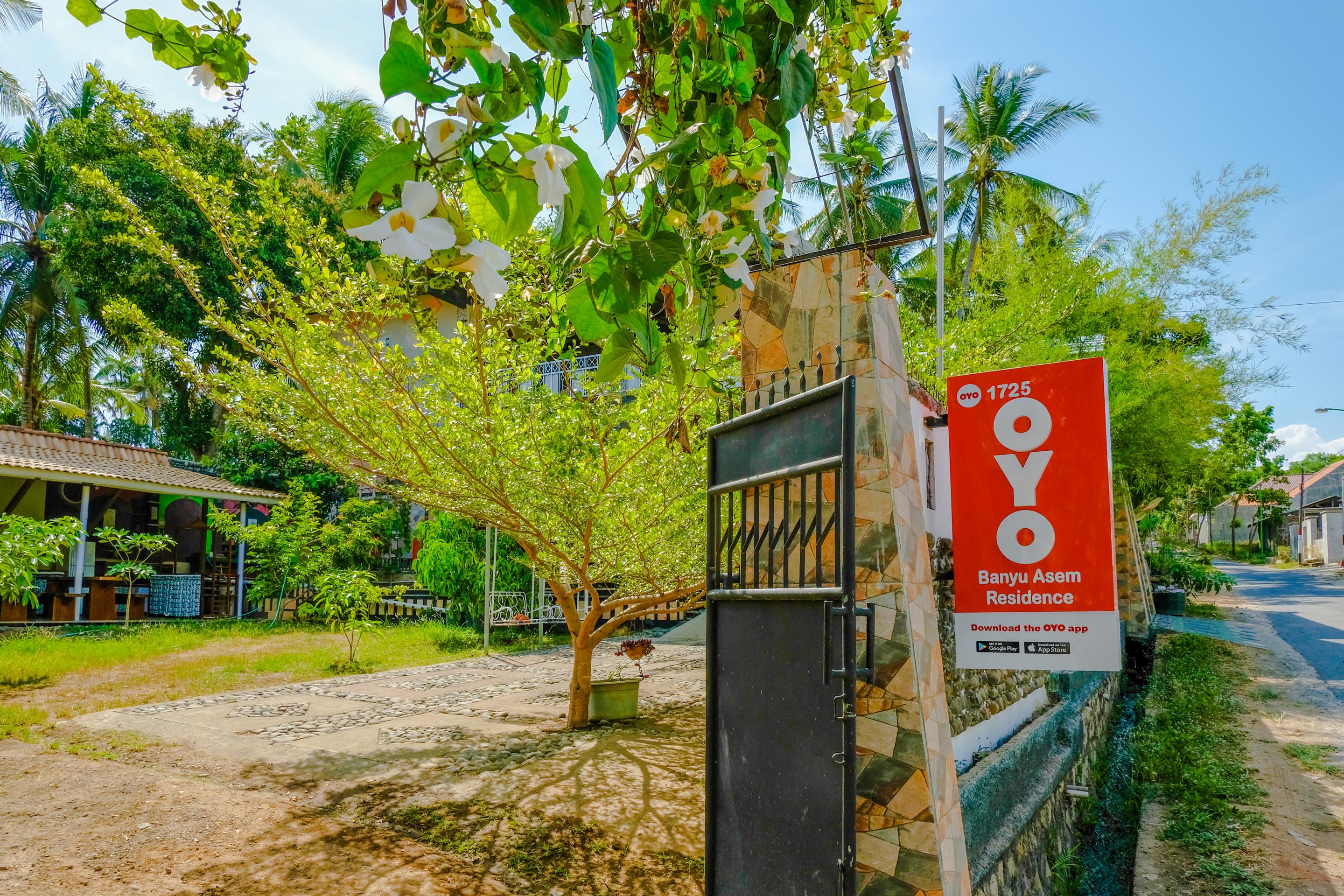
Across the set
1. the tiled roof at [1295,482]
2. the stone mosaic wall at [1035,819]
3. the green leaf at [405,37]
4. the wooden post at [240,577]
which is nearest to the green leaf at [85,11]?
the green leaf at [405,37]

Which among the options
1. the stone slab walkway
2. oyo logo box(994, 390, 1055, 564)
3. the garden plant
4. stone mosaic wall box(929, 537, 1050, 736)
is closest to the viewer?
oyo logo box(994, 390, 1055, 564)

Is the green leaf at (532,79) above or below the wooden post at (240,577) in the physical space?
above

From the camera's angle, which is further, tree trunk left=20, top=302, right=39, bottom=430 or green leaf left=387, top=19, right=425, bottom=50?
tree trunk left=20, top=302, right=39, bottom=430

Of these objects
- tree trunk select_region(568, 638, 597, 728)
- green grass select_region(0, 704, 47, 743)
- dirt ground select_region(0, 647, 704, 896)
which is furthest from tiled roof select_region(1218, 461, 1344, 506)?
green grass select_region(0, 704, 47, 743)

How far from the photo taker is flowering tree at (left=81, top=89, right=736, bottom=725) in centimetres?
539

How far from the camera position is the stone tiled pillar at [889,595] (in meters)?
2.98

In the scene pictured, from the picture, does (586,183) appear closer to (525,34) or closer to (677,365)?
(525,34)

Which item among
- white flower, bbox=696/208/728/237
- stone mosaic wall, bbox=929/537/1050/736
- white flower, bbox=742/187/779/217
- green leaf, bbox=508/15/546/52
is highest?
green leaf, bbox=508/15/546/52

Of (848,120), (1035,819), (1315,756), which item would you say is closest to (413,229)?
(848,120)

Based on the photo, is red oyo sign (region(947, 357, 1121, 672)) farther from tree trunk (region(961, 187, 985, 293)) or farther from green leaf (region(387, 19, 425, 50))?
tree trunk (region(961, 187, 985, 293))

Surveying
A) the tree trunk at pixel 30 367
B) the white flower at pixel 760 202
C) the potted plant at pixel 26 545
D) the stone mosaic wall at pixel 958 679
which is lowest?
the stone mosaic wall at pixel 958 679

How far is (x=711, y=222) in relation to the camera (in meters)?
1.61

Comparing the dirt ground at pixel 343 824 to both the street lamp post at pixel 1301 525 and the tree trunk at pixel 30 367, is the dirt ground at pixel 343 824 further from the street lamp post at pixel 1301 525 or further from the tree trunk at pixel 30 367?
the street lamp post at pixel 1301 525

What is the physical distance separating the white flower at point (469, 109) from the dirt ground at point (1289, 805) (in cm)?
654
